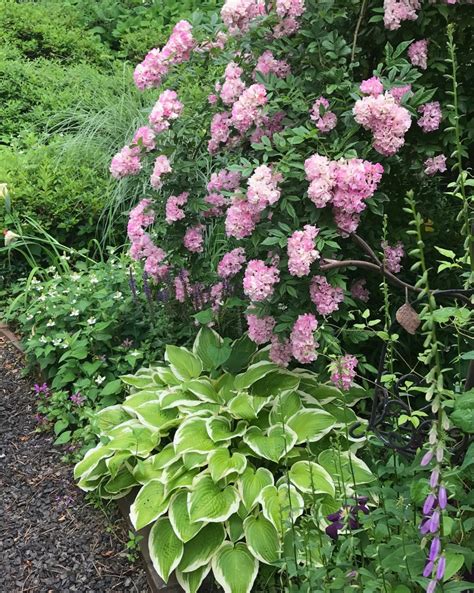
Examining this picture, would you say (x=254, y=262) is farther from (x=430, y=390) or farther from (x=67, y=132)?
(x=67, y=132)

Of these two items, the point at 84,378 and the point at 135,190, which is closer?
the point at 84,378

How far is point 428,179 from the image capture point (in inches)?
105

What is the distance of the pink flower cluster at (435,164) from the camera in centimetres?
247

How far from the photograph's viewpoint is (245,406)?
7.85 feet

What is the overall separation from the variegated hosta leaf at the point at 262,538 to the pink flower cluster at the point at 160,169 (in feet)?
4.34

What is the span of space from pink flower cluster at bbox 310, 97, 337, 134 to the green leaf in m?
0.89

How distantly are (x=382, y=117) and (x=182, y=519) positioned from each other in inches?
56.0

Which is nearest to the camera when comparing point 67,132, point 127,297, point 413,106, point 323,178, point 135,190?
point 323,178

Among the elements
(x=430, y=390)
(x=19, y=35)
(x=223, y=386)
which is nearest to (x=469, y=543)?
(x=430, y=390)

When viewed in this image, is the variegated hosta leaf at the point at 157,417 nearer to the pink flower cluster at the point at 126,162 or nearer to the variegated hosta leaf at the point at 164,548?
the variegated hosta leaf at the point at 164,548

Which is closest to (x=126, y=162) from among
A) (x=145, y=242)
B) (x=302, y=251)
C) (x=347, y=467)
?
(x=145, y=242)

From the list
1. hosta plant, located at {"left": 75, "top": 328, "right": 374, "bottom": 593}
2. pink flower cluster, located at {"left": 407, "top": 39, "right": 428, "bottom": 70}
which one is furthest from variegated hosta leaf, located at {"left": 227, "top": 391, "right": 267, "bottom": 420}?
pink flower cluster, located at {"left": 407, "top": 39, "right": 428, "bottom": 70}

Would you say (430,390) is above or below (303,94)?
above

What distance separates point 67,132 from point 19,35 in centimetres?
279
